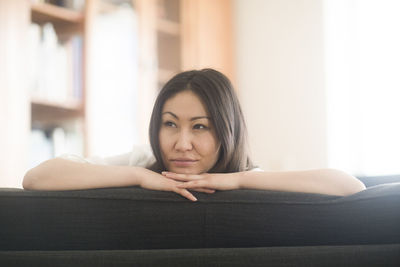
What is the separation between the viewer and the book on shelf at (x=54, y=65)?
2.43 metres

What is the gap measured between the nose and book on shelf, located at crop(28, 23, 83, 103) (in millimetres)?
1221

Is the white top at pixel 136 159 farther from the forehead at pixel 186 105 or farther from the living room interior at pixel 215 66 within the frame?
the living room interior at pixel 215 66

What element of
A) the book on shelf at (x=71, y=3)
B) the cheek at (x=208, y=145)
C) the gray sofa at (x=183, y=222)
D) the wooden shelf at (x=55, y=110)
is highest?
the book on shelf at (x=71, y=3)

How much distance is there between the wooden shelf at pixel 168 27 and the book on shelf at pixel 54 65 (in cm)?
63

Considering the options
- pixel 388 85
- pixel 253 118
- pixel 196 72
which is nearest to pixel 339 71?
pixel 388 85

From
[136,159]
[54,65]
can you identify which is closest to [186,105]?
[136,159]

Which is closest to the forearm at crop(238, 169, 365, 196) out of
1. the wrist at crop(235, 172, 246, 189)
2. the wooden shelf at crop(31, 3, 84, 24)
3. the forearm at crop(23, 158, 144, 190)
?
the wrist at crop(235, 172, 246, 189)

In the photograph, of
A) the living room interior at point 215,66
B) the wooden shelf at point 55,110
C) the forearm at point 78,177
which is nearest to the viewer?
the forearm at point 78,177

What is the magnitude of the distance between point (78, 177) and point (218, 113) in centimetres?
57

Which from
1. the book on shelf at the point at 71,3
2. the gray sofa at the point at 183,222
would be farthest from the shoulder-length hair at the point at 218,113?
the book on shelf at the point at 71,3

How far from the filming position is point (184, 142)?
4.73ft

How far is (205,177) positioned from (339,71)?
8.10ft

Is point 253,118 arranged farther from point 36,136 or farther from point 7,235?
point 7,235

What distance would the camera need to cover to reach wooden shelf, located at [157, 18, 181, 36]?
123 inches
